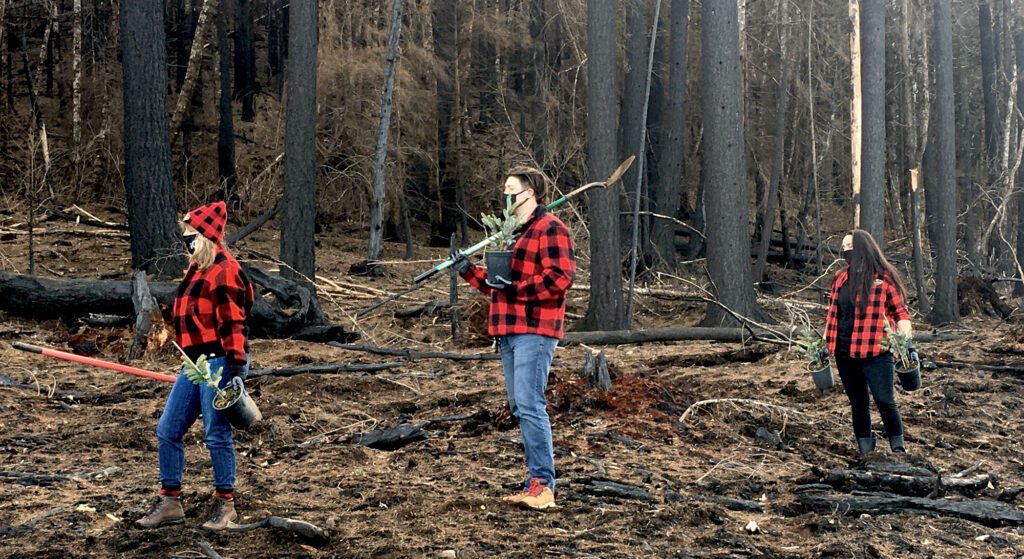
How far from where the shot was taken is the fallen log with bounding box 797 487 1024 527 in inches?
271

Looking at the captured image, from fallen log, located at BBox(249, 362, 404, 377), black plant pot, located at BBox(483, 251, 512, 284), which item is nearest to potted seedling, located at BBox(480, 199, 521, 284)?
black plant pot, located at BBox(483, 251, 512, 284)

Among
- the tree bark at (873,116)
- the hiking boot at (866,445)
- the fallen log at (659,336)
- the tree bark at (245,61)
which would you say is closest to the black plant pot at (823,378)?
the hiking boot at (866,445)

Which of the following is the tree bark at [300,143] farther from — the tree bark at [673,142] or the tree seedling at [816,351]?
the tree seedling at [816,351]

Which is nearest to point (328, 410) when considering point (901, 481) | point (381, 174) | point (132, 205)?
point (901, 481)

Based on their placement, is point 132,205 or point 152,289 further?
point 132,205

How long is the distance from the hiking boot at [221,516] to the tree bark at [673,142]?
16.6 m

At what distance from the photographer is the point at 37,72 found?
29.7m

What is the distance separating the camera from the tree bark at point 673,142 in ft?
72.8

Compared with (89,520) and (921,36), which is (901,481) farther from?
(921,36)

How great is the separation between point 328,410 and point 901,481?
4.86 meters

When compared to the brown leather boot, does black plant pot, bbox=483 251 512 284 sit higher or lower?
higher

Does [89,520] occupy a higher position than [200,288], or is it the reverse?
[200,288]

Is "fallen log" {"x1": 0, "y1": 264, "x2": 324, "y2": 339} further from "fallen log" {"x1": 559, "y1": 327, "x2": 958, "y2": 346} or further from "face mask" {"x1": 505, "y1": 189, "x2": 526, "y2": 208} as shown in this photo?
"face mask" {"x1": 505, "y1": 189, "x2": 526, "y2": 208}

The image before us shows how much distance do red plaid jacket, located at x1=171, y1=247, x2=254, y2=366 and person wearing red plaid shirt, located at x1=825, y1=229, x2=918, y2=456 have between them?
4477 mm
